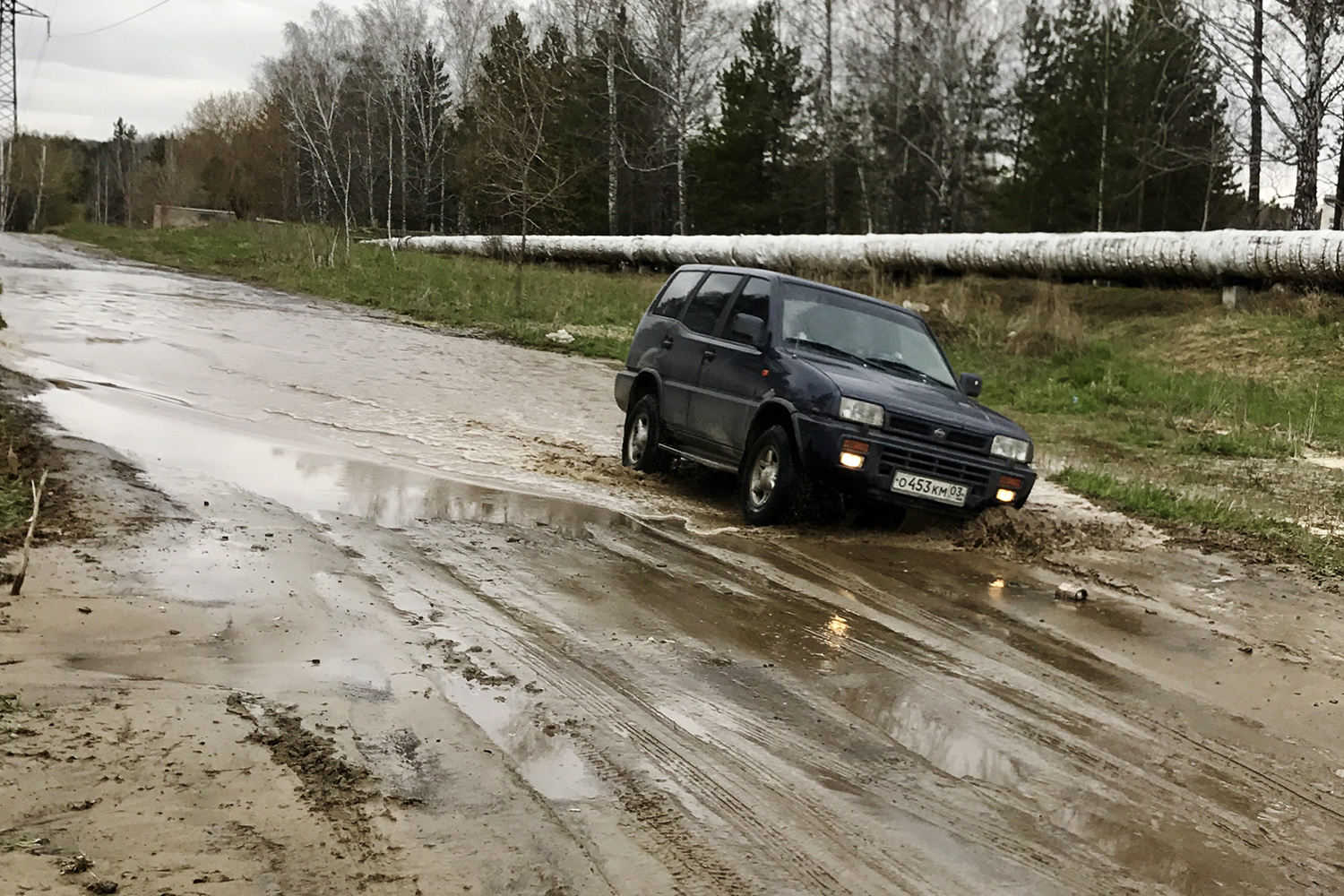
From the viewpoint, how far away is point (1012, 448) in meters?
8.70

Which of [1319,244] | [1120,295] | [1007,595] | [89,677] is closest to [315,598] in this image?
[89,677]

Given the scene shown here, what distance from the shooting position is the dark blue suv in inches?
330

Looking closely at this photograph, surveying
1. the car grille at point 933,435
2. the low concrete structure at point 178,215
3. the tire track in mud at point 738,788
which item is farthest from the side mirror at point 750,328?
the low concrete structure at point 178,215

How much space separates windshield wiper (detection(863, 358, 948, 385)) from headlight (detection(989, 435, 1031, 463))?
35.8 inches

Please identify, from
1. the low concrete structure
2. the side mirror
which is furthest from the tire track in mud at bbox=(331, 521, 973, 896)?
the low concrete structure

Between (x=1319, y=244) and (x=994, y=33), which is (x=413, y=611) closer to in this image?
(x=1319, y=244)

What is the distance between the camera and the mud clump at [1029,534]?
8.68 meters

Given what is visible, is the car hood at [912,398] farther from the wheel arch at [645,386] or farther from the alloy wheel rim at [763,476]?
the wheel arch at [645,386]

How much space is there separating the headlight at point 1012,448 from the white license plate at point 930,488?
0.35 meters

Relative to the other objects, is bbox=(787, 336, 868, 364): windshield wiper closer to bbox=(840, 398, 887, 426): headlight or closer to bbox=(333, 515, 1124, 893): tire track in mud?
bbox=(840, 398, 887, 426): headlight

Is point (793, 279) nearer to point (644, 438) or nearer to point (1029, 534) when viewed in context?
point (644, 438)

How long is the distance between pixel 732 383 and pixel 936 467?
5.42 feet

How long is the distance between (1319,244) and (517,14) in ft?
170

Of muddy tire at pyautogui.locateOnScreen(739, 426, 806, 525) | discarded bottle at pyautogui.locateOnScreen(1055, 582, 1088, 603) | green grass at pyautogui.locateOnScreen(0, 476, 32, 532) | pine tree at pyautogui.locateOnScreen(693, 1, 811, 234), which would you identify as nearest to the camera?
green grass at pyautogui.locateOnScreen(0, 476, 32, 532)
